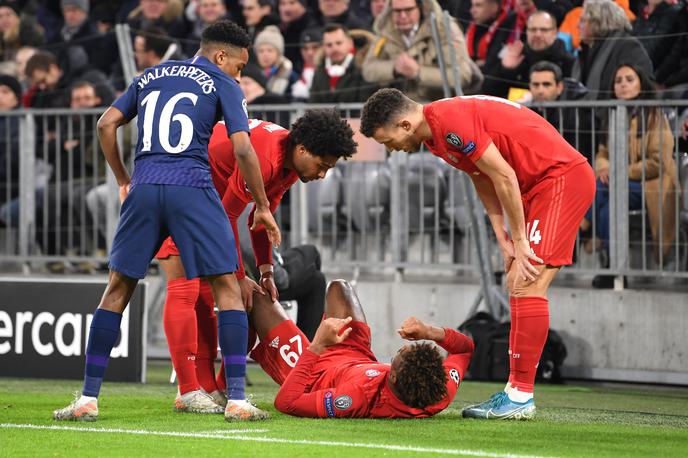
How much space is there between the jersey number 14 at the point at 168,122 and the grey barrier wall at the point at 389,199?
14.1ft

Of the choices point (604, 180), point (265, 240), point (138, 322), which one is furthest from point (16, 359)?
point (604, 180)

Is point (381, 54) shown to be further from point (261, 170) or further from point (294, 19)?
point (261, 170)

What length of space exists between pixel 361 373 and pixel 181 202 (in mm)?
1338

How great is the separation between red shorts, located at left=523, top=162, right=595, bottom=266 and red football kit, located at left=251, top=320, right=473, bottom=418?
0.71 m

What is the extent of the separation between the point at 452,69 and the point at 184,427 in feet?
18.0

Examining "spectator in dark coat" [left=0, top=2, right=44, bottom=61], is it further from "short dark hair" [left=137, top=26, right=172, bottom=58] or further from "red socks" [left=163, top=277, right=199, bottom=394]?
"red socks" [left=163, top=277, right=199, bottom=394]

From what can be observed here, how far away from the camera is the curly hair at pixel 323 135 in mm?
7195

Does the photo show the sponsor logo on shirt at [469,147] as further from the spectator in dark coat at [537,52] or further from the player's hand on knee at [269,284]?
the spectator in dark coat at [537,52]

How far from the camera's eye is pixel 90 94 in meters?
13.6

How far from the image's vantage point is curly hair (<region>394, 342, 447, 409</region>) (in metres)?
6.75

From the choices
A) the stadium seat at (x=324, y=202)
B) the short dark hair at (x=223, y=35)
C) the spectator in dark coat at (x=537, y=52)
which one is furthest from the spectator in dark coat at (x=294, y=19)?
the short dark hair at (x=223, y=35)

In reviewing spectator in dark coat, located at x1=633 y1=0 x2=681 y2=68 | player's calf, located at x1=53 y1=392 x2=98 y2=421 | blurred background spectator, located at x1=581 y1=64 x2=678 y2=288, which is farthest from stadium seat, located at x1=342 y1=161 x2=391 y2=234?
player's calf, located at x1=53 y1=392 x2=98 y2=421

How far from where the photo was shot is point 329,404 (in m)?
7.07

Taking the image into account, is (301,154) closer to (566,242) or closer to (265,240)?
(265,240)
